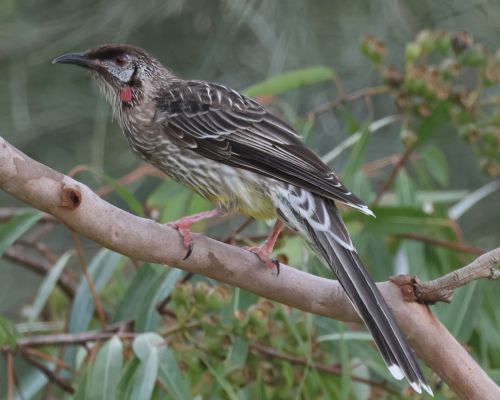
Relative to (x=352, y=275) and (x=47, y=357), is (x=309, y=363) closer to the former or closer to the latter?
(x=352, y=275)

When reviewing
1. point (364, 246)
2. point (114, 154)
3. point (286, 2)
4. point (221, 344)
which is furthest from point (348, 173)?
point (114, 154)

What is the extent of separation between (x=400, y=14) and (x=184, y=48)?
927 millimetres

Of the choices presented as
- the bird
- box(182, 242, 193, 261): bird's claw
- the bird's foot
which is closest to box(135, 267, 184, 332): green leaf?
Answer: the bird

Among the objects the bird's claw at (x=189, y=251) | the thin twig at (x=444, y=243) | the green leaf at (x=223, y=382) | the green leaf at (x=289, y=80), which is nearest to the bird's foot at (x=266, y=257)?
the bird's claw at (x=189, y=251)

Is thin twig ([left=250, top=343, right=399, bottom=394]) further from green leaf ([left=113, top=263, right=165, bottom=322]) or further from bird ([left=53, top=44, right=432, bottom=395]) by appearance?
green leaf ([left=113, top=263, right=165, bottom=322])

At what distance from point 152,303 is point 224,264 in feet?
1.93

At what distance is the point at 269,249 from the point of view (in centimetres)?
265

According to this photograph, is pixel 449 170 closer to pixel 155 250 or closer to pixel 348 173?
pixel 348 173

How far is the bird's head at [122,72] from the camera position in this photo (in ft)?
10.2

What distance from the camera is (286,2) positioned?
4.23 m

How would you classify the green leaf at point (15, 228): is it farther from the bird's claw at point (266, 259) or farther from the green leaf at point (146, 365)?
the bird's claw at point (266, 259)

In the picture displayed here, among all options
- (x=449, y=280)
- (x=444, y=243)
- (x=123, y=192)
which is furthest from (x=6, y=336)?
(x=444, y=243)

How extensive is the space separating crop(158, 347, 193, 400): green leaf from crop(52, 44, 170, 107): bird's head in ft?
2.75

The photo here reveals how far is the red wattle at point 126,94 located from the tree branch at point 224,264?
88 cm
